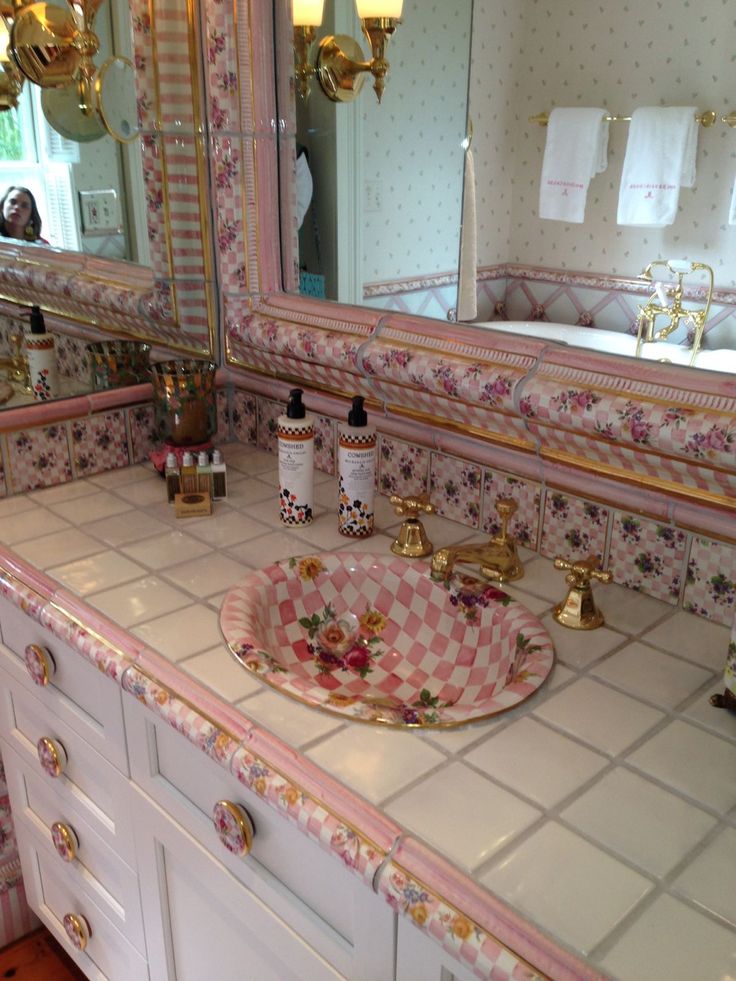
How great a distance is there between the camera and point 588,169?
103 cm

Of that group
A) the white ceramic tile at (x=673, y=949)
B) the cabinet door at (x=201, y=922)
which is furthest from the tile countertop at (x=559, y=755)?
the cabinet door at (x=201, y=922)

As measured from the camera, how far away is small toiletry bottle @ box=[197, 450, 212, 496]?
1.42 m

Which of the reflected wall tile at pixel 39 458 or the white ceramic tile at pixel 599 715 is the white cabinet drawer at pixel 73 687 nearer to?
the reflected wall tile at pixel 39 458

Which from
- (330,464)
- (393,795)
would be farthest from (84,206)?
(393,795)

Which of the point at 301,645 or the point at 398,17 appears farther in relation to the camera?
the point at 398,17

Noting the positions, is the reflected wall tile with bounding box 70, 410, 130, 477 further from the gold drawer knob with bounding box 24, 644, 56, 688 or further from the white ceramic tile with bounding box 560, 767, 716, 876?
the white ceramic tile with bounding box 560, 767, 716, 876

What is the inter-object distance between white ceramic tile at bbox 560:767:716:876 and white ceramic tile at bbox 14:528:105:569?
785 mm

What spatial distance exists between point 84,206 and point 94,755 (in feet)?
3.28

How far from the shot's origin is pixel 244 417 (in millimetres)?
1693

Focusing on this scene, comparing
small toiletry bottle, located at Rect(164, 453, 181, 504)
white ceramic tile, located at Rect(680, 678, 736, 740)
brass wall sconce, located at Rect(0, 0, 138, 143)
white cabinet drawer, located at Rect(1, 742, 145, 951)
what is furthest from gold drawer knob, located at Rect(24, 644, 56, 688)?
brass wall sconce, located at Rect(0, 0, 138, 143)

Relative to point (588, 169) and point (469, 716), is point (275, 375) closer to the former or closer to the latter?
point (588, 169)

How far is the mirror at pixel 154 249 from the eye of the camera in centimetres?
150

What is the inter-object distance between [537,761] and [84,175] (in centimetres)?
132

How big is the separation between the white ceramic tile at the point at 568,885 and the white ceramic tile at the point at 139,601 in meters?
0.56
